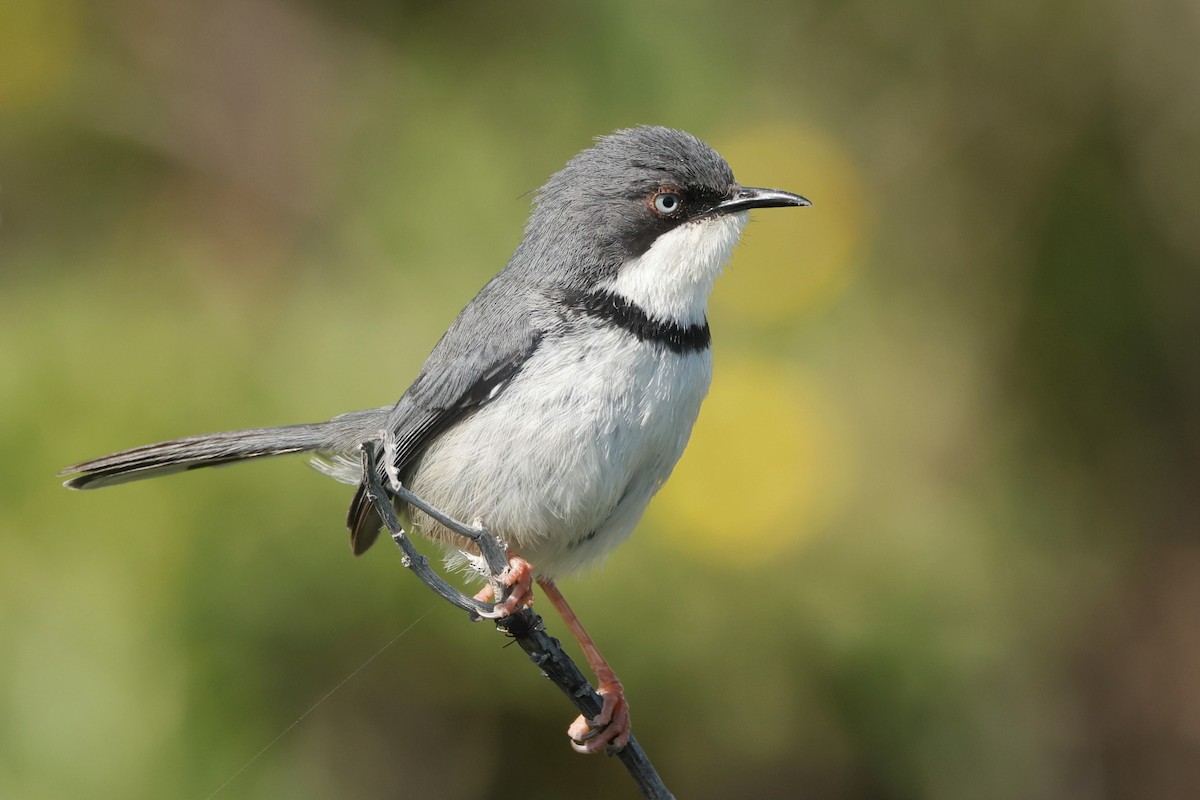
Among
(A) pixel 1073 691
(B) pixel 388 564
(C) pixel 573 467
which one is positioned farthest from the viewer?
(A) pixel 1073 691

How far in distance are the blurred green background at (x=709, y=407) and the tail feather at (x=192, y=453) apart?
576mm

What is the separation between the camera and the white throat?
3.26 m

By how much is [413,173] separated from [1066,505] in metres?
3.00

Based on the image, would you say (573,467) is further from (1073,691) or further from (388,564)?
(1073,691)

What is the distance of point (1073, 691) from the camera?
4625 millimetres

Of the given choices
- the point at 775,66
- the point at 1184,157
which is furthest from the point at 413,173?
the point at 1184,157

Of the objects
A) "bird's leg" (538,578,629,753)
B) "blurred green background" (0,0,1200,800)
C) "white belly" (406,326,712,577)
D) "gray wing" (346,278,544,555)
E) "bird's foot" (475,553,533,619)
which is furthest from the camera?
"blurred green background" (0,0,1200,800)

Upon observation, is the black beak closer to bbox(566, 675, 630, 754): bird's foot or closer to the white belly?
the white belly

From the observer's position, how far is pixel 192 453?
363cm

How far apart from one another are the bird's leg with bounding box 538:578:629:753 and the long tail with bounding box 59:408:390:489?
0.77m

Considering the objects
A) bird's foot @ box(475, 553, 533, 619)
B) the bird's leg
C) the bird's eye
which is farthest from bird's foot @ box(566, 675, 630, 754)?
the bird's eye

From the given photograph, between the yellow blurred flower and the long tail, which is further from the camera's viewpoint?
the yellow blurred flower

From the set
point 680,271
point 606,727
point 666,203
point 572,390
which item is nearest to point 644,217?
point 666,203

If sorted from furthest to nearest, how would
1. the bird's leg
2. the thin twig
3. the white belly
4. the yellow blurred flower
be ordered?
the yellow blurred flower < the bird's leg < the white belly < the thin twig
